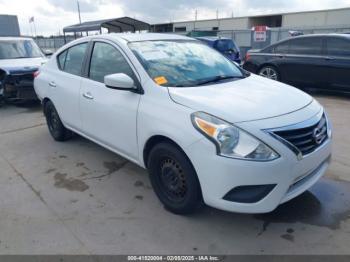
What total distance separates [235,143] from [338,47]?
625 centimetres

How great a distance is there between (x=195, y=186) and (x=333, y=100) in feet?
19.6

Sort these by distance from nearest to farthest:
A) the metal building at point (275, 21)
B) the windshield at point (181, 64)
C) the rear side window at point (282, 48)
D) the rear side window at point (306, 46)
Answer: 1. the windshield at point (181, 64)
2. the rear side window at point (306, 46)
3. the rear side window at point (282, 48)
4. the metal building at point (275, 21)

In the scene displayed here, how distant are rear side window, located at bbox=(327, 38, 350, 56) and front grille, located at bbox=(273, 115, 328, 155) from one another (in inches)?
211

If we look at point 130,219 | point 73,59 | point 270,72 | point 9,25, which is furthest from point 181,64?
point 9,25

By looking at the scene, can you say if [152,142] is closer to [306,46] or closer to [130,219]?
[130,219]

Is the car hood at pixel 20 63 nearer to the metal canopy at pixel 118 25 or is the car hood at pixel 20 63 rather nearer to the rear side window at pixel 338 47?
the metal canopy at pixel 118 25

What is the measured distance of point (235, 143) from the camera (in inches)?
92.5

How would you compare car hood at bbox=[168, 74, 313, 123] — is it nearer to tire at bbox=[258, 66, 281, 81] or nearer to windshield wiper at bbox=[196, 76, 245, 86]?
windshield wiper at bbox=[196, 76, 245, 86]

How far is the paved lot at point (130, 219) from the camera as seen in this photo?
255 centimetres

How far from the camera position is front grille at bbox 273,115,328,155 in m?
2.41

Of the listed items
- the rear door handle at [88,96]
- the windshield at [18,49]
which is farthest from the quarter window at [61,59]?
the windshield at [18,49]

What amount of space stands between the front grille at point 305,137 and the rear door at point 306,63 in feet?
17.6

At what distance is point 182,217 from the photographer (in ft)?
9.55

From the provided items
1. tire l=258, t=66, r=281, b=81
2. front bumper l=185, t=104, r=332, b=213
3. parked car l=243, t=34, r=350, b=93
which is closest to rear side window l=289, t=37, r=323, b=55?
parked car l=243, t=34, r=350, b=93
